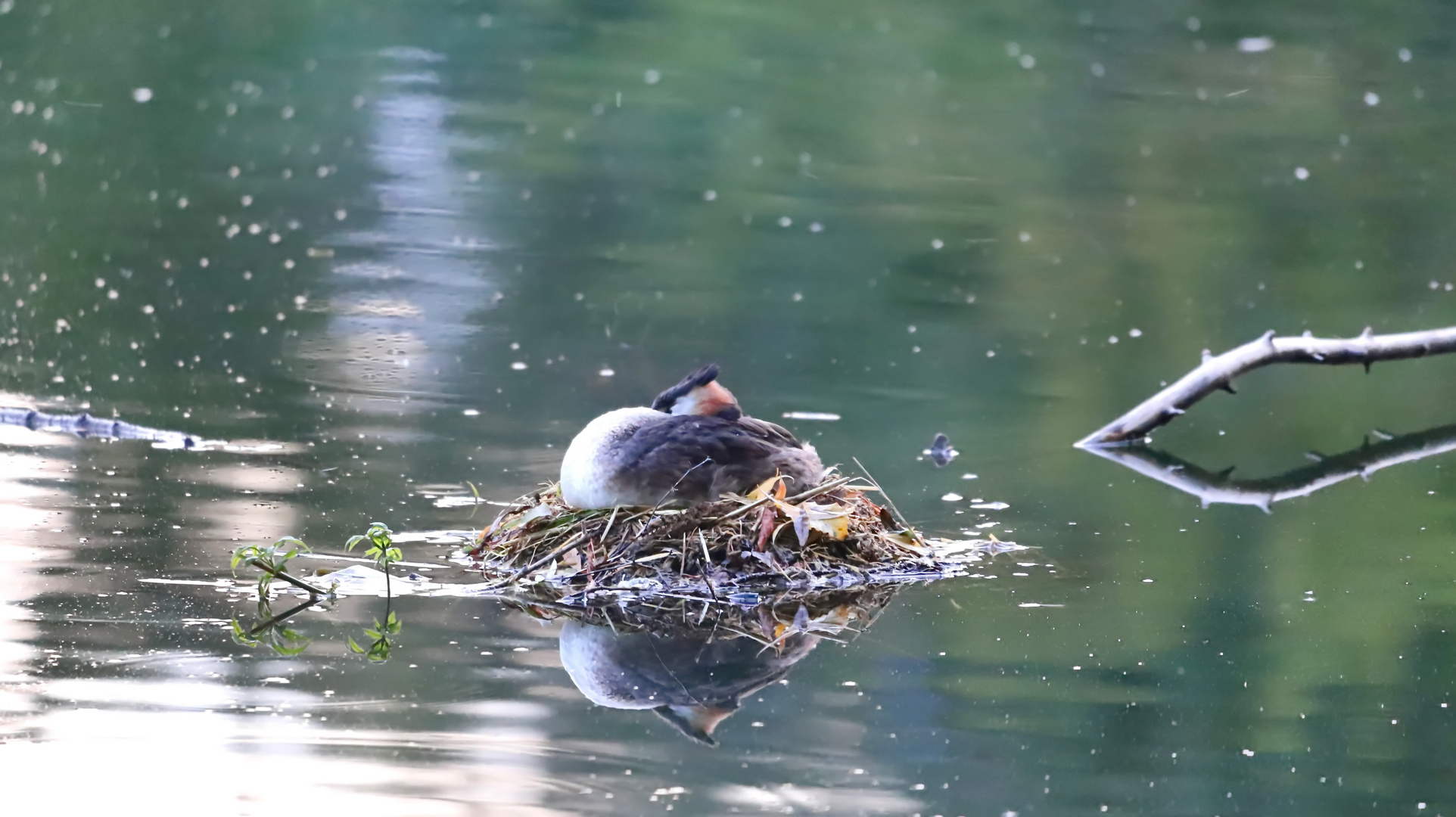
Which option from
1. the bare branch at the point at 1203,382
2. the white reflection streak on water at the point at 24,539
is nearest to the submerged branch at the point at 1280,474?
the bare branch at the point at 1203,382

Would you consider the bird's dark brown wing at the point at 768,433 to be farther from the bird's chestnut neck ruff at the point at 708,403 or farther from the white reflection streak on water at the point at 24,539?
the white reflection streak on water at the point at 24,539

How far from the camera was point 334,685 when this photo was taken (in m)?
5.16

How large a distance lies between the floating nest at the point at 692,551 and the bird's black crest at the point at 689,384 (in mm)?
453

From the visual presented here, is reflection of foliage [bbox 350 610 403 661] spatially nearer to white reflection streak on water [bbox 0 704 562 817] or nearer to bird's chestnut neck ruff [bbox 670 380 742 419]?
white reflection streak on water [bbox 0 704 562 817]

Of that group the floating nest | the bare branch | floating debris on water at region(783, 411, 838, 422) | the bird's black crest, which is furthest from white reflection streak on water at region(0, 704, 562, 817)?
the bare branch

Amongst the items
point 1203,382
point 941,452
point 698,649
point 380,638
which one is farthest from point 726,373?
point 380,638

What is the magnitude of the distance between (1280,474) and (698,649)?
152 inches

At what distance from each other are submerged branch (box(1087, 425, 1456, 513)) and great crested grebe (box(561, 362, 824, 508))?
7.65 feet

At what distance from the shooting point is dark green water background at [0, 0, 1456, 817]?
16.2 feet

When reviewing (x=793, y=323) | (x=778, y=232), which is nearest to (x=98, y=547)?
(x=793, y=323)

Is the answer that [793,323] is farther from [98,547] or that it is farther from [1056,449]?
[98,547]

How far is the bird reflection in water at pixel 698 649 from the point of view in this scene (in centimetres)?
525

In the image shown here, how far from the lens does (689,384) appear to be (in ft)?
21.4

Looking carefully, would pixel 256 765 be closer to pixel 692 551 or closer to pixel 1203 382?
pixel 692 551
